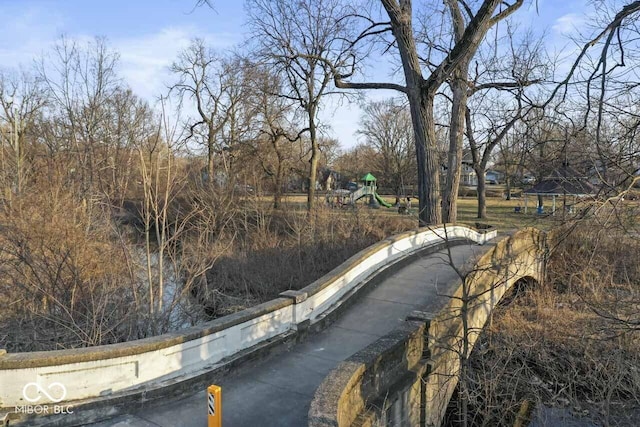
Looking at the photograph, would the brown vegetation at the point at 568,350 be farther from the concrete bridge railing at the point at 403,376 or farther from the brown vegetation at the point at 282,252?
the brown vegetation at the point at 282,252

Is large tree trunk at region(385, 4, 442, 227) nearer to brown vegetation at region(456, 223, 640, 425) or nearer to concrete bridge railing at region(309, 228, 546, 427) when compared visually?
brown vegetation at region(456, 223, 640, 425)

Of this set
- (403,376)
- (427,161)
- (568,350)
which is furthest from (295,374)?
(427,161)

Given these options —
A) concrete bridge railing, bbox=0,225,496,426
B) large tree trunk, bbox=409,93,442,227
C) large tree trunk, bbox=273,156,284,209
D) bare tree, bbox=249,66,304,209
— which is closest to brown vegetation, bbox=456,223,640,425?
concrete bridge railing, bbox=0,225,496,426

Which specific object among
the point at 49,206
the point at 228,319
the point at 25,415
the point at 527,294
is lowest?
the point at 527,294

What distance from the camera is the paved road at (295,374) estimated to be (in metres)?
5.40

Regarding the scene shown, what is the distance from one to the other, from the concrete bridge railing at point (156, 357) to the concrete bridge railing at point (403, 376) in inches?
68.5

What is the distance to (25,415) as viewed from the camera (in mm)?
5008

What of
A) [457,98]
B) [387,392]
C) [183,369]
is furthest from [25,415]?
[457,98]

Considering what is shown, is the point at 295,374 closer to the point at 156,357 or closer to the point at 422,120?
the point at 156,357

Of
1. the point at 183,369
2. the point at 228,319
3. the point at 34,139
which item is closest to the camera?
the point at 183,369

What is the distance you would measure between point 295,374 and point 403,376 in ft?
5.17

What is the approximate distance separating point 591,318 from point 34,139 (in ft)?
98.9

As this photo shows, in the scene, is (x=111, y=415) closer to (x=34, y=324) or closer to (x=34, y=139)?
(x=34, y=324)

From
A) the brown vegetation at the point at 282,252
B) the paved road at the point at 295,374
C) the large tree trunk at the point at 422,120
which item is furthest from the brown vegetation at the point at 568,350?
the brown vegetation at the point at 282,252
